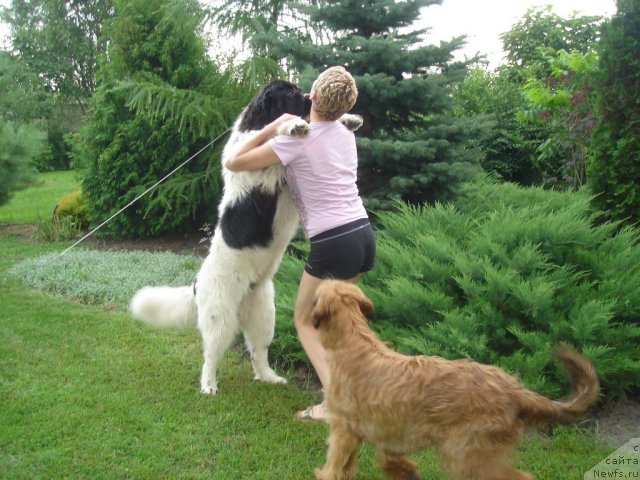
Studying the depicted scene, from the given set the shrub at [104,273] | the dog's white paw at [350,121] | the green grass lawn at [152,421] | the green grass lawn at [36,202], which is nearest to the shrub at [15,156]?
the green grass lawn at [36,202]

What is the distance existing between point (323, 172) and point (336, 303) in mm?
919

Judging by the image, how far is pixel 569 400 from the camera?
2512mm

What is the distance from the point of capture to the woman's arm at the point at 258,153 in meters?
3.36

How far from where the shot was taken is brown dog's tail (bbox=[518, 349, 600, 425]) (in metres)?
2.43

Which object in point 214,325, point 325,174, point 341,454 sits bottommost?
point 341,454

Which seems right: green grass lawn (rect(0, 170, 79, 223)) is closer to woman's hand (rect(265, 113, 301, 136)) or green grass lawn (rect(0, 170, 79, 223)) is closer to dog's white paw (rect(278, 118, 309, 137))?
woman's hand (rect(265, 113, 301, 136))

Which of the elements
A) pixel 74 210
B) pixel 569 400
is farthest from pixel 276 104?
pixel 74 210

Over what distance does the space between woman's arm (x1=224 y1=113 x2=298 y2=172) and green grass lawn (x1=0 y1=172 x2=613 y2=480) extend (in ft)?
5.46

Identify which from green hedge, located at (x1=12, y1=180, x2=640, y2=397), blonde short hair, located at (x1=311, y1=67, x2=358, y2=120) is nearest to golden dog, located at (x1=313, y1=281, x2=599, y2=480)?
blonde short hair, located at (x1=311, y1=67, x2=358, y2=120)

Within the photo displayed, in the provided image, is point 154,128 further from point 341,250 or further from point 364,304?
point 364,304

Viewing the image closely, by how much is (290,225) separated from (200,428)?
4.83 ft

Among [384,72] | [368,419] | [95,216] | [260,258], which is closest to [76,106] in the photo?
[95,216]

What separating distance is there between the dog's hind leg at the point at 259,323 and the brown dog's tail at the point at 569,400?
228 centimetres

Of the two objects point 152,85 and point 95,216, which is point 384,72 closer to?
point 152,85
